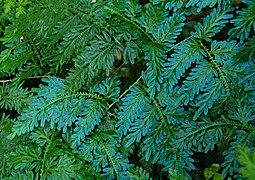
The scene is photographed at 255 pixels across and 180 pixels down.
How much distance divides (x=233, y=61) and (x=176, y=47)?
0.23 m

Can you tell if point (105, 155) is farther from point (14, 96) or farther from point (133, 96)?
point (14, 96)

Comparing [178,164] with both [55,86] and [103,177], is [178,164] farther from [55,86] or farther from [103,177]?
[55,86]

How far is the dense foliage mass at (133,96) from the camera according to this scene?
1.52 meters

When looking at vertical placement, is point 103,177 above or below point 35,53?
below

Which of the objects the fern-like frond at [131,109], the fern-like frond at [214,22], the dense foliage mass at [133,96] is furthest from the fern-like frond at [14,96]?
the fern-like frond at [214,22]

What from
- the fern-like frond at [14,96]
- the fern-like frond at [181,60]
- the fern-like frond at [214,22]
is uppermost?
the fern-like frond at [214,22]

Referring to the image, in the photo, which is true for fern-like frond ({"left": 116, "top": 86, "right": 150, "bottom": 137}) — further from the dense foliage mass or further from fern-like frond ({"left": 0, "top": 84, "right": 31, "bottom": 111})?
fern-like frond ({"left": 0, "top": 84, "right": 31, "bottom": 111})

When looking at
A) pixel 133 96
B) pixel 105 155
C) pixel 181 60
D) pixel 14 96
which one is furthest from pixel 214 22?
pixel 14 96

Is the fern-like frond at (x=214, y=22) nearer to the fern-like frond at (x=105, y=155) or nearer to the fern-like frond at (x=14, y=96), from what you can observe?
the fern-like frond at (x=105, y=155)

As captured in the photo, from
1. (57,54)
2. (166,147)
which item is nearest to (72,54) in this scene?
(57,54)

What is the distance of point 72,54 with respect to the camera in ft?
5.99

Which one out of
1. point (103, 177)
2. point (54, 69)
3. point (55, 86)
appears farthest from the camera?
point (54, 69)

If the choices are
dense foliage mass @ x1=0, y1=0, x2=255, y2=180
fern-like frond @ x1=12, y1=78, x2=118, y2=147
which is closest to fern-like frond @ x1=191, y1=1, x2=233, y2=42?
dense foliage mass @ x1=0, y1=0, x2=255, y2=180

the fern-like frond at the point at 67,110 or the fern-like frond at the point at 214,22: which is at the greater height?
the fern-like frond at the point at 214,22
